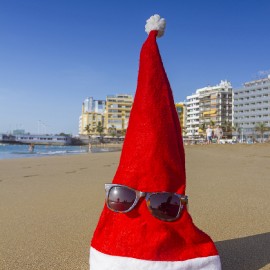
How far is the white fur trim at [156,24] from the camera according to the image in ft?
6.57

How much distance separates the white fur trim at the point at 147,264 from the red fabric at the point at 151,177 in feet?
0.07

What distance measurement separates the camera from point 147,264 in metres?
1.70

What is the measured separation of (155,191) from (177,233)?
260mm

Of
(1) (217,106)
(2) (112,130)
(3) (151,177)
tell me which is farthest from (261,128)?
(3) (151,177)

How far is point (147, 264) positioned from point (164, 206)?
1.03ft

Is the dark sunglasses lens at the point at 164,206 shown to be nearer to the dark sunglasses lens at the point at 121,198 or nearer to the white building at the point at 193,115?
the dark sunglasses lens at the point at 121,198

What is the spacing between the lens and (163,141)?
6.01ft

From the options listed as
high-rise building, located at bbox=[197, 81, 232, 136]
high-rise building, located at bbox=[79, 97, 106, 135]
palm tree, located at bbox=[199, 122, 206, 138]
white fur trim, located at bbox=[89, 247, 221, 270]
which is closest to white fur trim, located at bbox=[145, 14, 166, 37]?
white fur trim, located at bbox=[89, 247, 221, 270]

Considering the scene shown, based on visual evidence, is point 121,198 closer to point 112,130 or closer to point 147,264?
point 147,264

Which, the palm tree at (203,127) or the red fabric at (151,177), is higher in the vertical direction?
the palm tree at (203,127)

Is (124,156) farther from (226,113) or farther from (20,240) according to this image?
(226,113)

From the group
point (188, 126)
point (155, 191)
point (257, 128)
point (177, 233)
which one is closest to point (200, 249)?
point (177, 233)

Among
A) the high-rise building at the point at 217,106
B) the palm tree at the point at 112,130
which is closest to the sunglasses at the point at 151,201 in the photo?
the high-rise building at the point at 217,106

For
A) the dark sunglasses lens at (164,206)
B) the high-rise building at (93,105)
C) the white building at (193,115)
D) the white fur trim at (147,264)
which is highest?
the high-rise building at (93,105)
